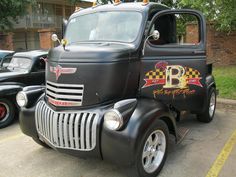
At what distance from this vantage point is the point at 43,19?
3250 cm

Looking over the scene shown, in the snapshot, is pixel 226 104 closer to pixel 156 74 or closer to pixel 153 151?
pixel 156 74

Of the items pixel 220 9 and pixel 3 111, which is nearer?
pixel 3 111

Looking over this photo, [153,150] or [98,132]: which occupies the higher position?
[98,132]

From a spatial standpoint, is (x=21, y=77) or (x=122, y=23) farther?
(x=21, y=77)

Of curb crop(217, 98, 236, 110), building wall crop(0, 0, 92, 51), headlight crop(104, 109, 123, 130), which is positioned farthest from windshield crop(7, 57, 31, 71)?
building wall crop(0, 0, 92, 51)

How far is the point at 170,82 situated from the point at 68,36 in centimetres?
190

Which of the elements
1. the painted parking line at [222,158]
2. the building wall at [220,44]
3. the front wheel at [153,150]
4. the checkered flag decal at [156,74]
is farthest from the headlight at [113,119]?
the building wall at [220,44]

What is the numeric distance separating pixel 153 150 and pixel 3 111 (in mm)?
3963

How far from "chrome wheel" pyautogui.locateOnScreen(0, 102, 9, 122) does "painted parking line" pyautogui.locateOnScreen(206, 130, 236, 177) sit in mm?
4517

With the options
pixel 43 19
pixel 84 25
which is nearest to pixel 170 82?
pixel 84 25

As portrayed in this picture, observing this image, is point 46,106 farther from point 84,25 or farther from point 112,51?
point 84,25

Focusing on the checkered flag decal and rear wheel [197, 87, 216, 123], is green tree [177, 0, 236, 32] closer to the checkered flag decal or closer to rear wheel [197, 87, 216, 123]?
rear wheel [197, 87, 216, 123]

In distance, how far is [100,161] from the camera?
175 inches

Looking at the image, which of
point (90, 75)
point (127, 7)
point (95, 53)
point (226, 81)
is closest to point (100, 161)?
point (90, 75)
